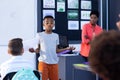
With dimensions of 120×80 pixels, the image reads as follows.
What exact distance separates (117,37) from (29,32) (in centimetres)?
466

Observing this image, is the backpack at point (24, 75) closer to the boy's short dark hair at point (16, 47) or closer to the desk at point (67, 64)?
the boy's short dark hair at point (16, 47)

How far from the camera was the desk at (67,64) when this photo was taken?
17.1ft

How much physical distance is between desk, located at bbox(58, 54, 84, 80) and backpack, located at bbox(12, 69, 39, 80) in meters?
2.46

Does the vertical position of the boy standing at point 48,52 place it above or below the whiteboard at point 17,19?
below

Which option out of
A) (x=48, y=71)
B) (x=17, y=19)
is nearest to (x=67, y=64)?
(x=48, y=71)

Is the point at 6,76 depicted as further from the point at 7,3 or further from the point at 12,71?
the point at 7,3

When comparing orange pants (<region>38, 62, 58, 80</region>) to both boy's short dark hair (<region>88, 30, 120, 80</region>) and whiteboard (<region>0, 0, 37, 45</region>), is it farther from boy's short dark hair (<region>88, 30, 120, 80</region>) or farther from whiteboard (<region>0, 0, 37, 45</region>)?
boy's short dark hair (<region>88, 30, 120, 80</region>)

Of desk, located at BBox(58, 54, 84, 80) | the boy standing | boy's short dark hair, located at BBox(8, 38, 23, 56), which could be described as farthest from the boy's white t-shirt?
boy's short dark hair, located at BBox(8, 38, 23, 56)

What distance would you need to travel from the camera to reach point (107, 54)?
3.20 ft

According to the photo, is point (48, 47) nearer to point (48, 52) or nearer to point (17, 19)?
point (48, 52)

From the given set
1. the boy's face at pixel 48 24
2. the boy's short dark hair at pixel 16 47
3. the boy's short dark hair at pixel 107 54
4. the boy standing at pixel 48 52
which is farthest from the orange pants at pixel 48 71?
the boy's short dark hair at pixel 107 54

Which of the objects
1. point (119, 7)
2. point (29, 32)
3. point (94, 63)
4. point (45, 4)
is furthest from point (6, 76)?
point (119, 7)

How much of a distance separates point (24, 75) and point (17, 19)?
298 cm

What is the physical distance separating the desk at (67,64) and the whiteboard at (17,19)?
766mm
